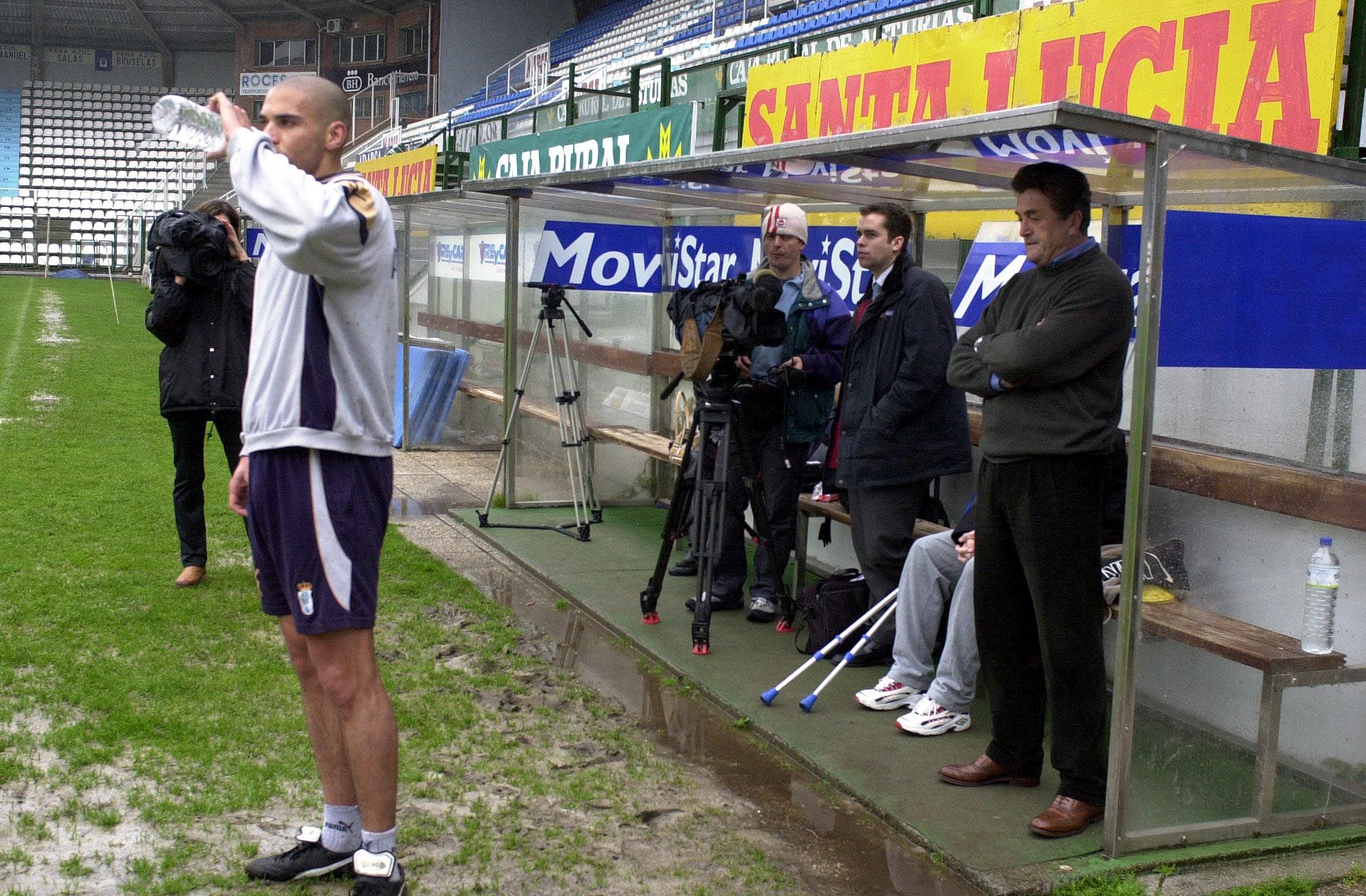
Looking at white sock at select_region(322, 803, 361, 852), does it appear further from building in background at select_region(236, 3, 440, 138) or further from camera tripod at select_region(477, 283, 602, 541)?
building in background at select_region(236, 3, 440, 138)

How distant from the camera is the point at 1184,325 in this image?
3.67 meters

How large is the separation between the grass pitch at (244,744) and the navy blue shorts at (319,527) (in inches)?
31.4

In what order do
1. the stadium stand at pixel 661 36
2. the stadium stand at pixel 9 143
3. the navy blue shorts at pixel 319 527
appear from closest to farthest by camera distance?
the navy blue shorts at pixel 319 527, the stadium stand at pixel 661 36, the stadium stand at pixel 9 143

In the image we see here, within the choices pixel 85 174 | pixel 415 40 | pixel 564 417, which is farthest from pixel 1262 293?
pixel 85 174

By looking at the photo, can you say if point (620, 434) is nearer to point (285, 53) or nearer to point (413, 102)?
point (413, 102)

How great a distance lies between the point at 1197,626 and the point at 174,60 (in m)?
53.3

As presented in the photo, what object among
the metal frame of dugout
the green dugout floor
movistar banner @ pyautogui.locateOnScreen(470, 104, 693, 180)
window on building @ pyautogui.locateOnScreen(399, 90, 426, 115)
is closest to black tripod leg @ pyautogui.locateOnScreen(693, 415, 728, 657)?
the green dugout floor

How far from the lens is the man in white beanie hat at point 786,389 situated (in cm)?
578

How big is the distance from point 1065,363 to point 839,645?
2050 millimetres

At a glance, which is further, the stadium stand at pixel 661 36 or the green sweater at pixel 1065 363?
the stadium stand at pixel 661 36

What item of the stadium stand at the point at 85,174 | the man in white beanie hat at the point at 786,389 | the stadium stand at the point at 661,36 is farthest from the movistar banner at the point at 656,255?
the stadium stand at the point at 85,174

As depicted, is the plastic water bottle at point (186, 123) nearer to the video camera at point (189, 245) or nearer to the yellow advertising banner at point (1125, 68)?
the video camera at point (189, 245)

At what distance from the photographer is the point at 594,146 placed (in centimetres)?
1324

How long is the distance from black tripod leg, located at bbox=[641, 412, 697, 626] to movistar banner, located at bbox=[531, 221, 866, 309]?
1.52 metres
